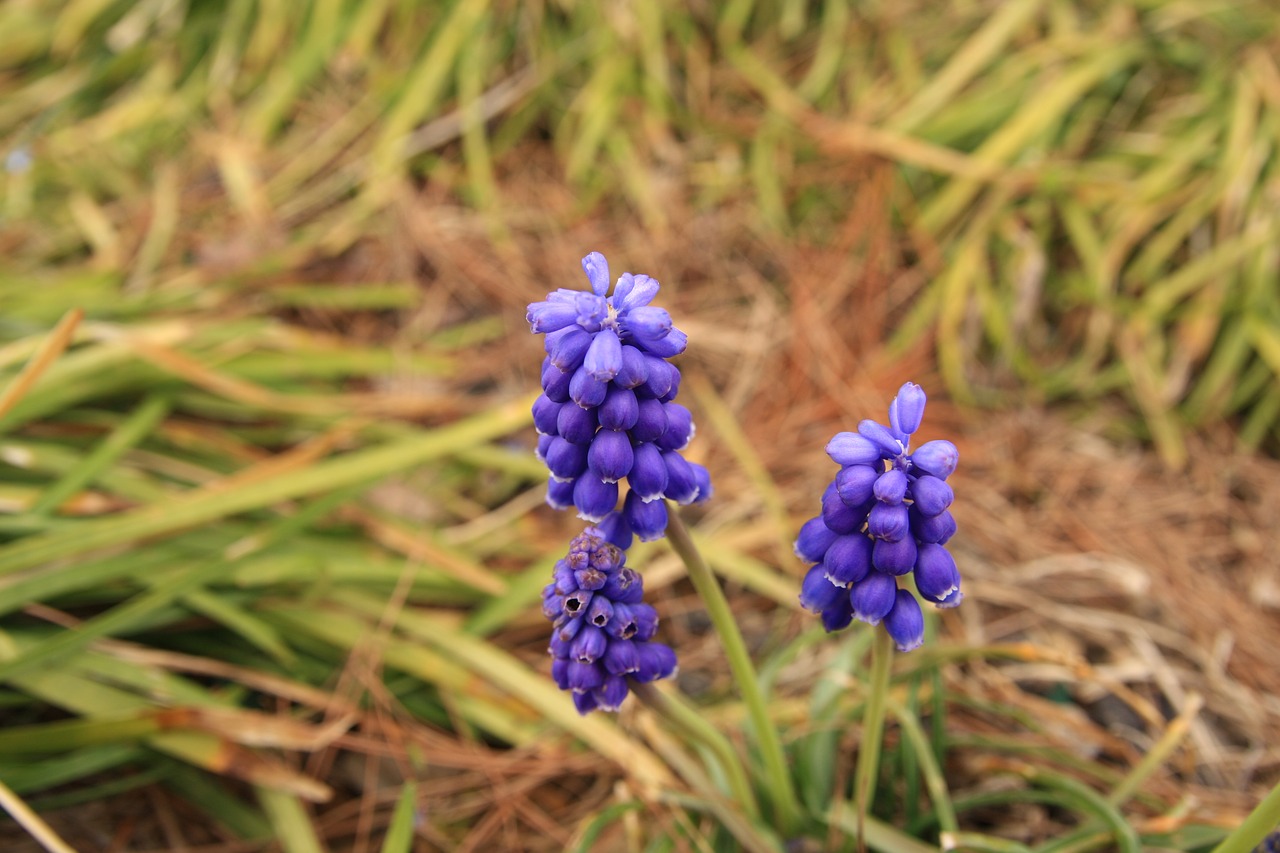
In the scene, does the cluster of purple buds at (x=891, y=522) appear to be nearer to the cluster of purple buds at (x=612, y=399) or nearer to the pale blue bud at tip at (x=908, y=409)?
the pale blue bud at tip at (x=908, y=409)

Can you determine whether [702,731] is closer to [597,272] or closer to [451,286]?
[597,272]

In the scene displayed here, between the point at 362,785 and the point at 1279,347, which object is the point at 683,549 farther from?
the point at 1279,347

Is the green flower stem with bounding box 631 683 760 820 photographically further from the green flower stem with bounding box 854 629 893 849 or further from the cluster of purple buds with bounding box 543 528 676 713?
the green flower stem with bounding box 854 629 893 849

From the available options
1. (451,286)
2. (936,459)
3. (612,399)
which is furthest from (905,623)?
(451,286)

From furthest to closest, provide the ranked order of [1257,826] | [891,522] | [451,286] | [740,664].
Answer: [451,286] → [740,664] → [1257,826] → [891,522]

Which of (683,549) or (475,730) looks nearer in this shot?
(683,549)

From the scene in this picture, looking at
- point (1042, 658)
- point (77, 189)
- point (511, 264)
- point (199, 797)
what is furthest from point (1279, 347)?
point (77, 189)
